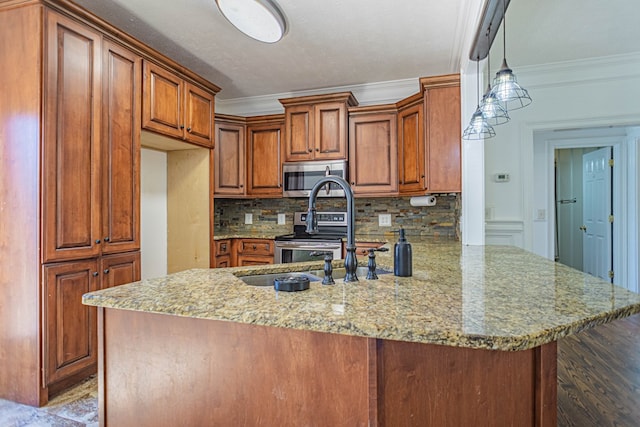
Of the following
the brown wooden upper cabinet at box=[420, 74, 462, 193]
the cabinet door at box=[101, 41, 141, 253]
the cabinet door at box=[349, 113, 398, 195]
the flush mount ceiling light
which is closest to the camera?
the flush mount ceiling light

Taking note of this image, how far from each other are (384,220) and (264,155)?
1.52 m

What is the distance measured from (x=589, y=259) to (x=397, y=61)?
4.00m

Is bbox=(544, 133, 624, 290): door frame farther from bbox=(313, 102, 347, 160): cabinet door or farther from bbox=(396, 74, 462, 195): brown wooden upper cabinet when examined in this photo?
bbox=(313, 102, 347, 160): cabinet door

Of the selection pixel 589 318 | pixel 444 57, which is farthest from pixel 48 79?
pixel 444 57

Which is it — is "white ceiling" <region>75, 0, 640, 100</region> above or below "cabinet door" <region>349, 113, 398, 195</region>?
above

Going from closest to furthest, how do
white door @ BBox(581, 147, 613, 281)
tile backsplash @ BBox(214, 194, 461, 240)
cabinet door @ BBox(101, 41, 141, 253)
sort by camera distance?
cabinet door @ BBox(101, 41, 141, 253) < tile backsplash @ BBox(214, 194, 461, 240) < white door @ BBox(581, 147, 613, 281)

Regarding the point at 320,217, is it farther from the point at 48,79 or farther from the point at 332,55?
the point at 48,79

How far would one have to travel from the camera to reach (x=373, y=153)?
355 cm

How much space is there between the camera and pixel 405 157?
132 inches

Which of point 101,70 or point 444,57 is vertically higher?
point 444,57

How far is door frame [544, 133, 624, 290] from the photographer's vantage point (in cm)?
393

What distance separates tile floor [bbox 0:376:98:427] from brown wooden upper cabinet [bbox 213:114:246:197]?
222 centimetres

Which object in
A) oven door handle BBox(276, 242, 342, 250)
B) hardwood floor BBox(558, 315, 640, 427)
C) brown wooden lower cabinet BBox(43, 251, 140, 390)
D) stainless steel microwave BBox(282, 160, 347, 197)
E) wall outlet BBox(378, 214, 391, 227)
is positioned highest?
stainless steel microwave BBox(282, 160, 347, 197)

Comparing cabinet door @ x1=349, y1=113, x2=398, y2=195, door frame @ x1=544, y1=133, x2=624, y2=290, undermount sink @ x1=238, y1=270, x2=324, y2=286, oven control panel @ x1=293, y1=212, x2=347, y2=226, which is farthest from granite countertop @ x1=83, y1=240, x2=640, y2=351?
door frame @ x1=544, y1=133, x2=624, y2=290
